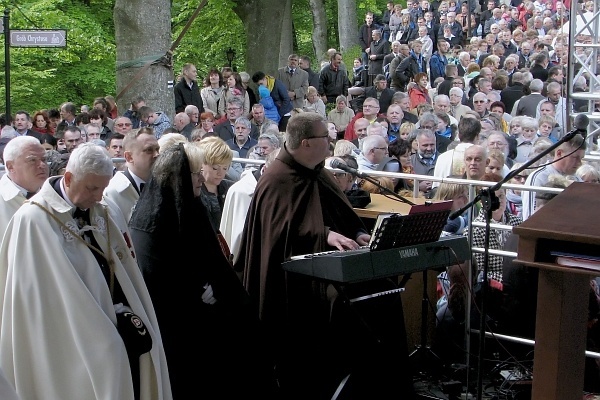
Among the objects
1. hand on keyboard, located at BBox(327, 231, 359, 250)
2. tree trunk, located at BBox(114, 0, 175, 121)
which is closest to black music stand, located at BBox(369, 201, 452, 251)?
hand on keyboard, located at BBox(327, 231, 359, 250)

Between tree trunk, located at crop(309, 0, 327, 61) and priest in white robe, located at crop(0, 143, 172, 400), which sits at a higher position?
tree trunk, located at crop(309, 0, 327, 61)

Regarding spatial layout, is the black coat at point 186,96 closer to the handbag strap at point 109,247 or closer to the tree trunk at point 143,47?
the tree trunk at point 143,47

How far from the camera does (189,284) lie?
218 inches

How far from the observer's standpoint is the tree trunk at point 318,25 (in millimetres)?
27844

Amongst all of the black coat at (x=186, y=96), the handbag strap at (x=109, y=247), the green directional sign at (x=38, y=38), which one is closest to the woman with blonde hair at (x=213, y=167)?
the handbag strap at (x=109, y=247)

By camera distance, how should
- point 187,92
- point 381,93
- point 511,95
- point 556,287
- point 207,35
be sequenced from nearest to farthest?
1. point 556,287
2. point 187,92
3. point 511,95
4. point 381,93
5. point 207,35

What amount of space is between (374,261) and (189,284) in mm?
1140

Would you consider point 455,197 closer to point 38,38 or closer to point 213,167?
point 213,167

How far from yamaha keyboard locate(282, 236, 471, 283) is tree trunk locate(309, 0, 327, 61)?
2293cm

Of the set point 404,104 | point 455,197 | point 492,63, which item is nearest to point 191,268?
point 455,197

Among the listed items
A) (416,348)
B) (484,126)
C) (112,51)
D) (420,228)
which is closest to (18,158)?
(420,228)

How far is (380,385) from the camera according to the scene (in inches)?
243

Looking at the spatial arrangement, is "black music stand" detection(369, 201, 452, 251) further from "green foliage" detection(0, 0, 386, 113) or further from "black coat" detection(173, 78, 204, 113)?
"green foliage" detection(0, 0, 386, 113)

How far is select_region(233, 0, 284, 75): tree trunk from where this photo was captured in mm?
19469
